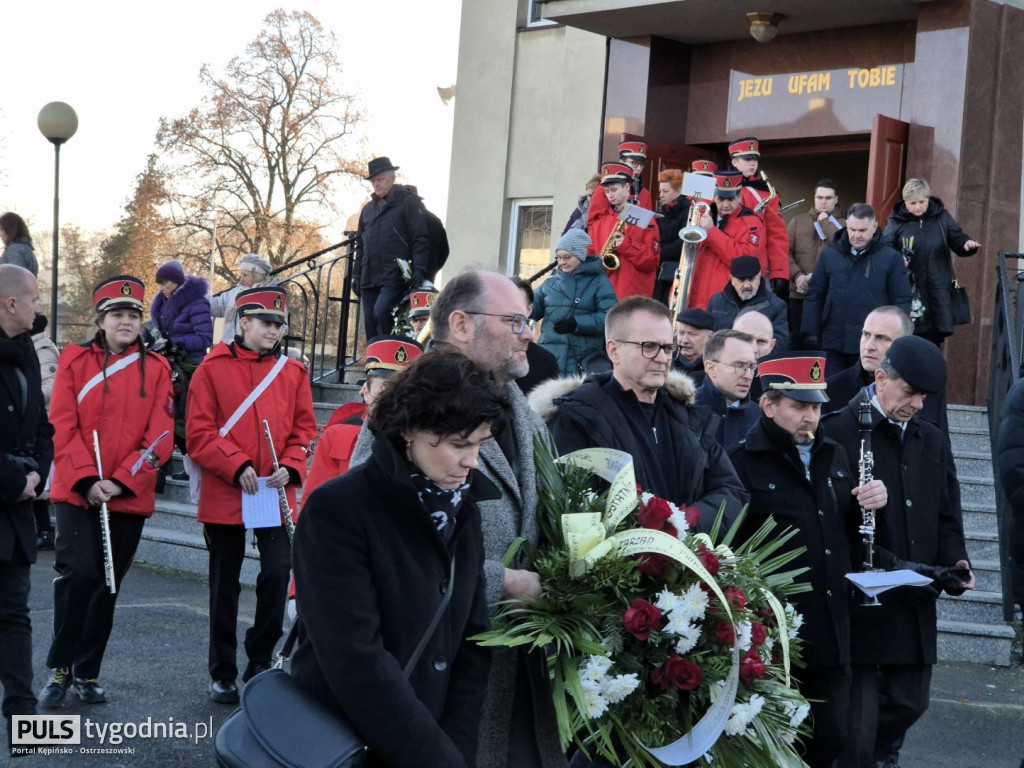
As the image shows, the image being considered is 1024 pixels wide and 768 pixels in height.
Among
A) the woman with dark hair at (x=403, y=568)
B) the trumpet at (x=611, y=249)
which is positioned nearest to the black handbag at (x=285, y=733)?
the woman with dark hair at (x=403, y=568)

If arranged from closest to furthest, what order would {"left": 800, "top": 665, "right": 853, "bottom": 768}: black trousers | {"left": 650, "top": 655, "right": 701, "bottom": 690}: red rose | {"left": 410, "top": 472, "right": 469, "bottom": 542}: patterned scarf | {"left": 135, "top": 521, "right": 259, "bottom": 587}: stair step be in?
{"left": 410, "top": 472, "right": 469, "bottom": 542}: patterned scarf, {"left": 650, "top": 655, "right": 701, "bottom": 690}: red rose, {"left": 800, "top": 665, "right": 853, "bottom": 768}: black trousers, {"left": 135, "top": 521, "right": 259, "bottom": 587}: stair step

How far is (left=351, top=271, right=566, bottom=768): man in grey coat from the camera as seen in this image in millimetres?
3631

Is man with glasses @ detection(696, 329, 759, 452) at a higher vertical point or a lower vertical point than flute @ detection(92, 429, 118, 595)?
higher

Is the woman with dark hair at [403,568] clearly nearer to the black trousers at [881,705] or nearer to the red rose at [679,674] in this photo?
the red rose at [679,674]

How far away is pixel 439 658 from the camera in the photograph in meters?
3.15

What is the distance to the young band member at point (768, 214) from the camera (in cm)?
1145

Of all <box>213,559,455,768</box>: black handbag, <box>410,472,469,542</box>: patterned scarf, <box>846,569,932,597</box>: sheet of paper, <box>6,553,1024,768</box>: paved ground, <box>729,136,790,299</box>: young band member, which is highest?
<box>729,136,790,299</box>: young band member

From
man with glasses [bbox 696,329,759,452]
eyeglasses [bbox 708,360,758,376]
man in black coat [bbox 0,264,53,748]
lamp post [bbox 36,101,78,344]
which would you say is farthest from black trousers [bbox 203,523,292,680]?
lamp post [bbox 36,101,78,344]

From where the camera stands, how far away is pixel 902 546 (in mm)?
5770

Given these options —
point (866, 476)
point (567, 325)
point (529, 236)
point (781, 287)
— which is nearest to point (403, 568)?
point (866, 476)

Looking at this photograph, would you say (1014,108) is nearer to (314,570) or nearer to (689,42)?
(689,42)

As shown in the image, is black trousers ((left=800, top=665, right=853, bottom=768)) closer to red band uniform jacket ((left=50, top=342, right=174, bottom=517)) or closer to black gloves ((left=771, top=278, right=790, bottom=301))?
red band uniform jacket ((left=50, top=342, right=174, bottom=517))

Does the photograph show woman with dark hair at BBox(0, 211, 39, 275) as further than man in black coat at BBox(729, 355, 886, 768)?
Yes

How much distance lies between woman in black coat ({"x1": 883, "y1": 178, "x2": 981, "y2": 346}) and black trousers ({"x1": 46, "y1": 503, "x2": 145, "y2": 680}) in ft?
23.0
